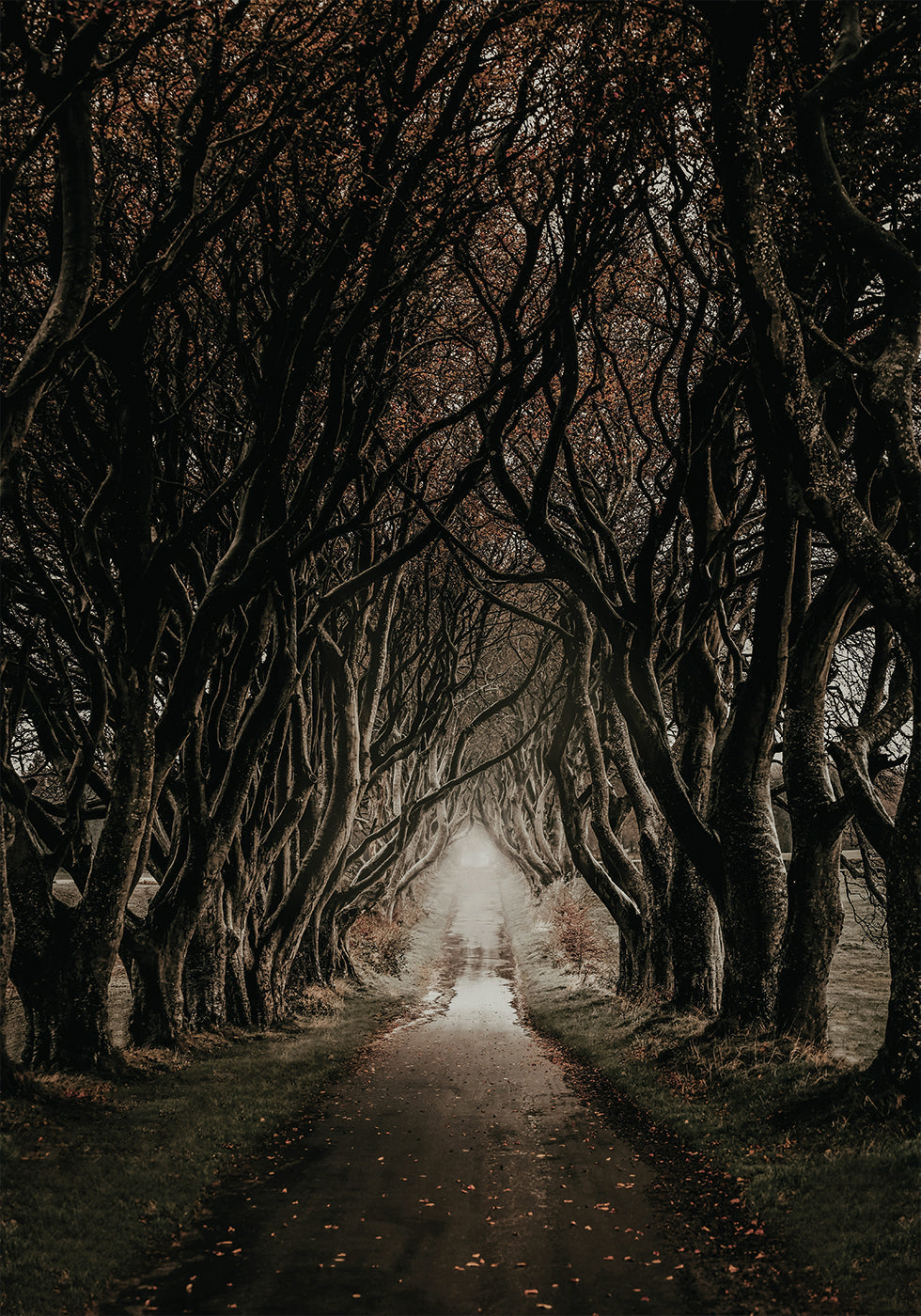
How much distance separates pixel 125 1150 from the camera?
749cm

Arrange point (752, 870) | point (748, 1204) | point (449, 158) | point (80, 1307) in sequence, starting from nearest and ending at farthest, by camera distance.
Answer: point (80, 1307) → point (748, 1204) → point (449, 158) → point (752, 870)

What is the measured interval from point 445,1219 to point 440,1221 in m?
0.05

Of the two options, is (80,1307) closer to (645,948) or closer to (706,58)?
(706,58)

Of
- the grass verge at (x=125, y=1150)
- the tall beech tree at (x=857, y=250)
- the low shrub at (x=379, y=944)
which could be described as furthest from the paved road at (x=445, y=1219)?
the low shrub at (x=379, y=944)

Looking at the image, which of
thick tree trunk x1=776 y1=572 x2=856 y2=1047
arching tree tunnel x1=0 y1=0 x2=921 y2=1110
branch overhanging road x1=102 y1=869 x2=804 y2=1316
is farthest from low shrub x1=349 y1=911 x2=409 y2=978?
thick tree trunk x1=776 y1=572 x2=856 y2=1047

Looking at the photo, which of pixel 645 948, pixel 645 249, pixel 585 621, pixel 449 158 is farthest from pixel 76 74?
pixel 645 948

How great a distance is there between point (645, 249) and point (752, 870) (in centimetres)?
829

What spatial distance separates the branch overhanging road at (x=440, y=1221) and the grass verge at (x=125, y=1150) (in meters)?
0.32

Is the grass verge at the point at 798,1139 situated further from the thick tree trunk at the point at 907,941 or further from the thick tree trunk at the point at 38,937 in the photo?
the thick tree trunk at the point at 38,937

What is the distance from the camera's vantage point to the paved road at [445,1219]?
17.3 ft

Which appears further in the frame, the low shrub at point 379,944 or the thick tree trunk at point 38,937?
the low shrub at point 379,944

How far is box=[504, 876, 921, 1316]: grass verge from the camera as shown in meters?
5.37

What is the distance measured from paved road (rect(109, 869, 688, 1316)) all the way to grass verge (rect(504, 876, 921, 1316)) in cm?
77

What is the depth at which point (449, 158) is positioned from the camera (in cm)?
916
